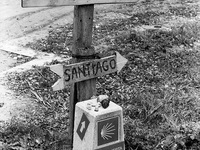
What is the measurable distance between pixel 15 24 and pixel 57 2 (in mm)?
5610

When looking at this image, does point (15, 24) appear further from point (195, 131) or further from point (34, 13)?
point (195, 131)

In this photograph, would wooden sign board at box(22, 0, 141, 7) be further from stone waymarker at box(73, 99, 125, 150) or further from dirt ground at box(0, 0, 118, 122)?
dirt ground at box(0, 0, 118, 122)

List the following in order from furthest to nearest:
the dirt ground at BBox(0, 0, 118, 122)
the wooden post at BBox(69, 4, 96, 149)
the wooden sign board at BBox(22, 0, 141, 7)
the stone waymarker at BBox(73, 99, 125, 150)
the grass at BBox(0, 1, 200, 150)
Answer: the dirt ground at BBox(0, 0, 118, 122)
the grass at BBox(0, 1, 200, 150)
the wooden post at BBox(69, 4, 96, 149)
the stone waymarker at BBox(73, 99, 125, 150)
the wooden sign board at BBox(22, 0, 141, 7)

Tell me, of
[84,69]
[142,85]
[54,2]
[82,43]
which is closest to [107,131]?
[84,69]

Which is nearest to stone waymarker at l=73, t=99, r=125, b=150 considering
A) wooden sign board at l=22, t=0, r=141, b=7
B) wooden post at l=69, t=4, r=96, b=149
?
wooden post at l=69, t=4, r=96, b=149

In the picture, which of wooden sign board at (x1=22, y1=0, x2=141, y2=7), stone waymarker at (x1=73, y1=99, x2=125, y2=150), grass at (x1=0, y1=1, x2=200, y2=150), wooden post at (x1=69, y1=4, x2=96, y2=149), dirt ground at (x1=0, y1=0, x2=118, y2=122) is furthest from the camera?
dirt ground at (x1=0, y1=0, x2=118, y2=122)

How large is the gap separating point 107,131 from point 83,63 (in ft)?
2.08

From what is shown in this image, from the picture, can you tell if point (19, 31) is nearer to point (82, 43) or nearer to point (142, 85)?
point (142, 85)

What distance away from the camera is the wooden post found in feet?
10.6

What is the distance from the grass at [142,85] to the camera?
4.08 meters

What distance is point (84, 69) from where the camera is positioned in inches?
129

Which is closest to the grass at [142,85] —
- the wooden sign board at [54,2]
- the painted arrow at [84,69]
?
the painted arrow at [84,69]

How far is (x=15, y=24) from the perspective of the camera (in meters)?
8.34

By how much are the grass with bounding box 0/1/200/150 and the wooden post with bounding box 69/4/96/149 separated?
238 millimetres
